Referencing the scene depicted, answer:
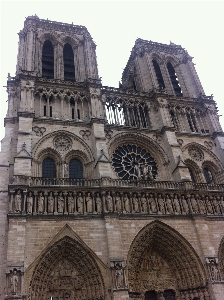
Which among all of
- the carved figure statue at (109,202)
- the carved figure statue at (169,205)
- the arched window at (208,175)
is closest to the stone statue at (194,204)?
the carved figure statue at (169,205)

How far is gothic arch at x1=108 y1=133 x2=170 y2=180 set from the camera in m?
19.4

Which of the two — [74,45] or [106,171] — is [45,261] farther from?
[74,45]

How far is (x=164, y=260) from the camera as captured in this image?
1614cm

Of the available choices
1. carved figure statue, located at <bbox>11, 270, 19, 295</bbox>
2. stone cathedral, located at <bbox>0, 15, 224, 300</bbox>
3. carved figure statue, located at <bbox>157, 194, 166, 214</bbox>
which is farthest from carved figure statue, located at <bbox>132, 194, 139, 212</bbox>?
carved figure statue, located at <bbox>11, 270, 19, 295</bbox>

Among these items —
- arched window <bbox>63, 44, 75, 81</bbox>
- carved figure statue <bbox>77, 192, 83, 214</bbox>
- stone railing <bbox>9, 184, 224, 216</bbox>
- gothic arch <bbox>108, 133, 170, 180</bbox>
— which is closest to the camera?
stone railing <bbox>9, 184, 224, 216</bbox>

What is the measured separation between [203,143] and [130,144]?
500 cm

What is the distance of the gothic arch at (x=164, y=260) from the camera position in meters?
14.9

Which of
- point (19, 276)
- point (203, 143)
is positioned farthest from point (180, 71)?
point (19, 276)

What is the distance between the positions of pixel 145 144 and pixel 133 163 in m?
1.70

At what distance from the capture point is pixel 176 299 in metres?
15.1

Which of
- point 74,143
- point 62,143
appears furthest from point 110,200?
point 62,143

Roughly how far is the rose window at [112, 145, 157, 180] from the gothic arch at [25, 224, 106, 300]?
5510 mm

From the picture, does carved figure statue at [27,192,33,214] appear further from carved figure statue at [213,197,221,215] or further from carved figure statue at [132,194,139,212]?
carved figure statue at [213,197,221,215]

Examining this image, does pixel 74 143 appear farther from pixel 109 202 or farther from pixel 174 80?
pixel 174 80
